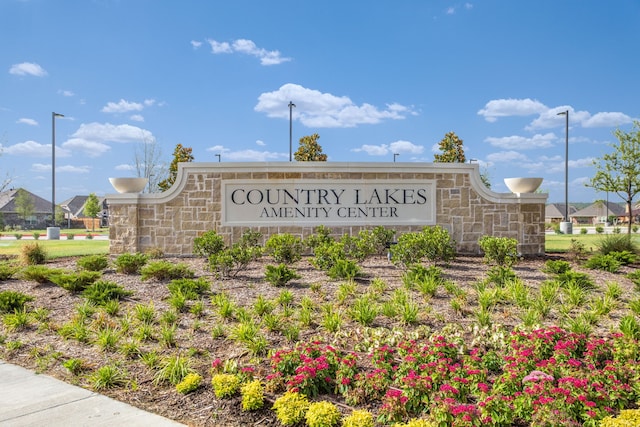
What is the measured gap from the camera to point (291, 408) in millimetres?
3799

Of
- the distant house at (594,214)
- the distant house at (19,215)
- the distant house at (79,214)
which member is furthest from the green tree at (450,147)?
the distant house at (594,214)

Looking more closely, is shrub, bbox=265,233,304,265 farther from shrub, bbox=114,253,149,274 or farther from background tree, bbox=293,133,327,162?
background tree, bbox=293,133,327,162

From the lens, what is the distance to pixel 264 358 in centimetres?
498

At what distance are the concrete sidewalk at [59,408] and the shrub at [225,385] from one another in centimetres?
45

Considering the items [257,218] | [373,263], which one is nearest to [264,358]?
[373,263]

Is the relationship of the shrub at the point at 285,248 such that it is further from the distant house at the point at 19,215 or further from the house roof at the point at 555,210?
the house roof at the point at 555,210

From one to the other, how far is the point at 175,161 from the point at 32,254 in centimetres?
2252

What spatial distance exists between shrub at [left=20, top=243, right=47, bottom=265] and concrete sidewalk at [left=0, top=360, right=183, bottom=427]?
893 centimetres

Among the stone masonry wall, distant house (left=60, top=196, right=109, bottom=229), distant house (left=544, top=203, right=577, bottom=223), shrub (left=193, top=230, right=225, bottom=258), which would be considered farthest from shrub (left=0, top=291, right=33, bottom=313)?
distant house (left=544, top=203, right=577, bottom=223)

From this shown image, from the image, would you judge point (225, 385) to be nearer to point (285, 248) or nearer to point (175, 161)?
point (285, 248)

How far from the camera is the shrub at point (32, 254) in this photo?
12836 mm

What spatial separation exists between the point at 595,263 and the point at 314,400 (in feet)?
29.2

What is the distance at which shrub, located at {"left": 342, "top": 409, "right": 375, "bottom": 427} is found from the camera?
3.53m

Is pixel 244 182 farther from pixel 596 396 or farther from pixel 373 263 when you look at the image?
pixel 596 396
